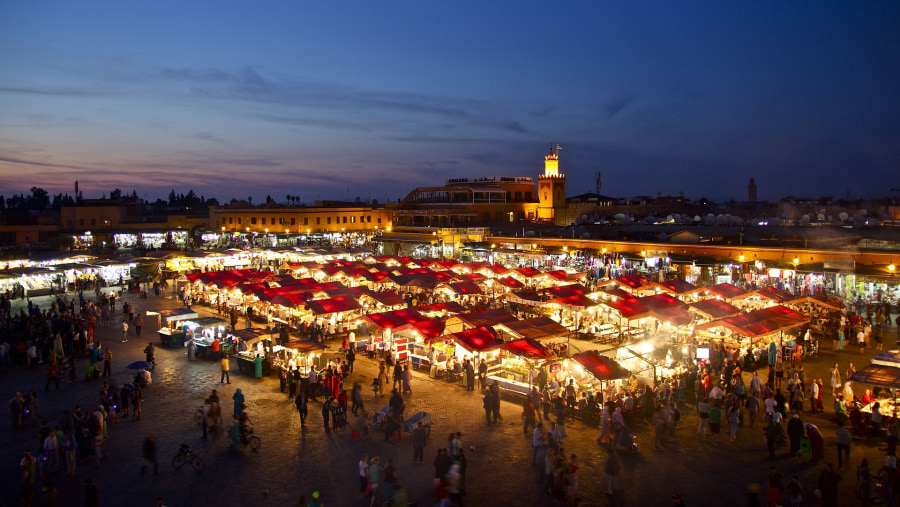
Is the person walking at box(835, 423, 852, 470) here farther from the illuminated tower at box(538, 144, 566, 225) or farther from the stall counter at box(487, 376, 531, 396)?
the illuminated tower at box(538, 144, 566, 225)

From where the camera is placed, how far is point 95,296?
96.1 feet

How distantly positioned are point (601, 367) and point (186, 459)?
806 centimetres

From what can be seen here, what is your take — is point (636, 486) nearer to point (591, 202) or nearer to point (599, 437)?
point (599, 437)

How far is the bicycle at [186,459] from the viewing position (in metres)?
9.51

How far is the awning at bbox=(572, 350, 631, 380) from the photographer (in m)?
11.8

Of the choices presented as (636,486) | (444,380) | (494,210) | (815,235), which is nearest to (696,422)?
(636,486)

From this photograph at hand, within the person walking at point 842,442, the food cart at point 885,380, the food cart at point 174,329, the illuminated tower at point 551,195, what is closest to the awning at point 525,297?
the food cart at point 885,380

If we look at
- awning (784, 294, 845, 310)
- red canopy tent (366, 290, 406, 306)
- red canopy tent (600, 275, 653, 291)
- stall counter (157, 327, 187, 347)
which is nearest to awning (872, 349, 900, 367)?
→ awning (784, 294, 845, 310)

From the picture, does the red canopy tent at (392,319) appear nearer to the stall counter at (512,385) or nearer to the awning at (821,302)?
the stall counter at (512,385)

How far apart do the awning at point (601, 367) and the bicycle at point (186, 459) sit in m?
7.49

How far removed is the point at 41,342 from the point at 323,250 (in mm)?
24799

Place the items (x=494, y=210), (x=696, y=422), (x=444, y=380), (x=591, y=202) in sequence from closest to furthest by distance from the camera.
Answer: (x=696, y=422)
(x=444, y=380)
(x=494, y=210)
(x=591, y=202)

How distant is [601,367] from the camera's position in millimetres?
11961

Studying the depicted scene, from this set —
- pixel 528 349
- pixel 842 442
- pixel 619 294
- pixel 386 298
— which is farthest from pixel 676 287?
pixel 842 442
